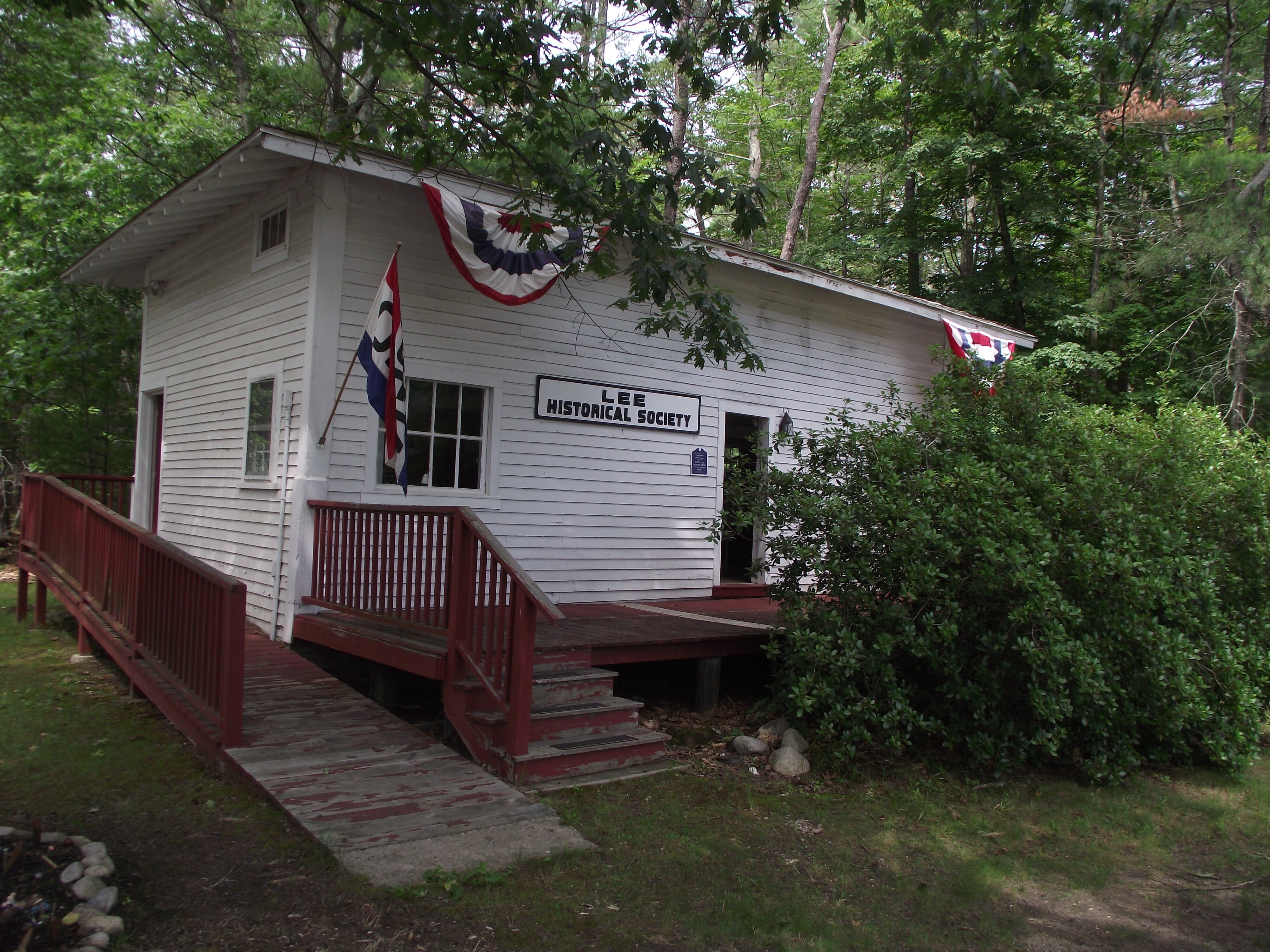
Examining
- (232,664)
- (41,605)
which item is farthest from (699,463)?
(41,605)

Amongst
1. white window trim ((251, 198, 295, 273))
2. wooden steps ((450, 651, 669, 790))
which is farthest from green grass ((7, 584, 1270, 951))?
white window trim ((251, 198, 295, 273))

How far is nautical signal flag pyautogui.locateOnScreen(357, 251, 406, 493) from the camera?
19.7 feet

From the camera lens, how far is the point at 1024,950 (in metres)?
3.51

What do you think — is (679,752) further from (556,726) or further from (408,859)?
(408,859)

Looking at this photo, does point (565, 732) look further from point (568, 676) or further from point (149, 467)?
point (149, 467)

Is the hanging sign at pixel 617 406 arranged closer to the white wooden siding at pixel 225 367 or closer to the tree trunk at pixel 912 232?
the white wooden siding at pixel 225 367

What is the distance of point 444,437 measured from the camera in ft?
24.9

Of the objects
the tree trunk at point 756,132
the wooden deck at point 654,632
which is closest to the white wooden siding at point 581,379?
the wooden deck at point 654,632

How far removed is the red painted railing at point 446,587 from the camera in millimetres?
4715

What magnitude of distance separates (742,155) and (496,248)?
63.3 feet

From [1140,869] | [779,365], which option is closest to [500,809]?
[1140,869]

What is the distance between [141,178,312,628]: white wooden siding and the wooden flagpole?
28 centimetres

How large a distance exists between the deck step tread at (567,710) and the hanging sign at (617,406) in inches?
128

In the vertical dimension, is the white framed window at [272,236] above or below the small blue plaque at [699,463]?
above
